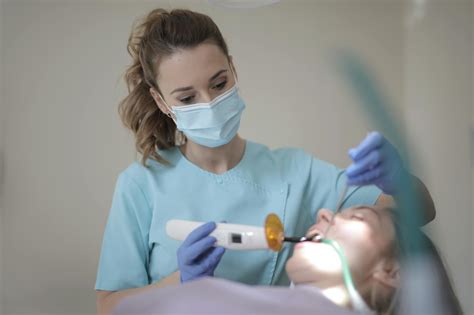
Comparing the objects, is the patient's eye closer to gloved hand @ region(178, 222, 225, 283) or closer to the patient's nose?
the patient's nose

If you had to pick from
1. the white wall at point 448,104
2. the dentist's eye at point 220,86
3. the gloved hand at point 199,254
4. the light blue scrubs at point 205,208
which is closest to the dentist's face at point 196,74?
the dentist's eye at point 220,86

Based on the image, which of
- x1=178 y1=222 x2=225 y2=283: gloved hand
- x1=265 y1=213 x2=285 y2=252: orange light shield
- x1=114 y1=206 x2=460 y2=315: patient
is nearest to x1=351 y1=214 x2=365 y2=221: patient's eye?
x1=114 y1=206 x2=460 y2=315: patient

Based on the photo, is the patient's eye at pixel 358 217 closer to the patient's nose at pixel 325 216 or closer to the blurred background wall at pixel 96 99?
the patient's nose at pixel 325 216

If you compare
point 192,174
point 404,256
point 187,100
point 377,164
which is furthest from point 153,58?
point 404,256

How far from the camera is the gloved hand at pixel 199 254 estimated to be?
3.75ft

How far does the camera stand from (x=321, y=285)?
107 cm

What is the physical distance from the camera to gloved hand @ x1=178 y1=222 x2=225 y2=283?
1.14 meters

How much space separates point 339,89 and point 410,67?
19cm

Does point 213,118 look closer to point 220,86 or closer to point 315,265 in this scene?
point 220,86

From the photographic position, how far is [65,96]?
154 cm

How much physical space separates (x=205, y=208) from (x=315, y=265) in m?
0.35

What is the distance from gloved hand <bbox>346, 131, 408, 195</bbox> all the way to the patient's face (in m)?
0.07

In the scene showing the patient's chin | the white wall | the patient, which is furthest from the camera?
the white wall

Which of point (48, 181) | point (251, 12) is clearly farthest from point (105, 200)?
point (251, 12)
